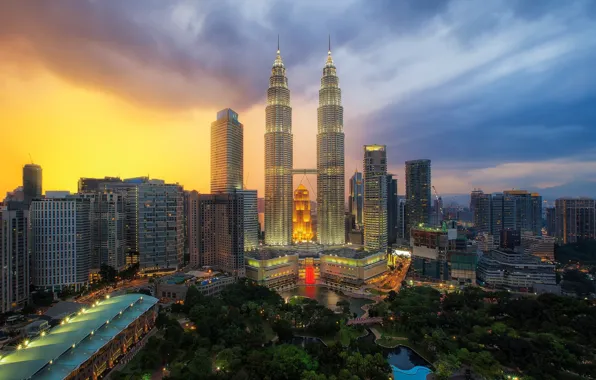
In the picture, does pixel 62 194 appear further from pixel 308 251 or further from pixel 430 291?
pixel 430 291

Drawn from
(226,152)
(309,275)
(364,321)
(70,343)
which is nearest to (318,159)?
(226,152)

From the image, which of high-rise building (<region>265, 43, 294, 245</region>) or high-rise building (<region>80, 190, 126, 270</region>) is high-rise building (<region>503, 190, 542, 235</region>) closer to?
A: high-rise building (<region>265, 43, 294, 245</region>)

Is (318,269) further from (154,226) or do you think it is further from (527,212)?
(527,212)

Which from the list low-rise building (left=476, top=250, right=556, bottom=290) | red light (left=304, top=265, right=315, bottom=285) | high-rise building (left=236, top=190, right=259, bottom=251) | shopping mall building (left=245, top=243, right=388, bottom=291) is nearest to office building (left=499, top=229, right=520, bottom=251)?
low-rise building (left=476, top=250, right=556, bottom=290)

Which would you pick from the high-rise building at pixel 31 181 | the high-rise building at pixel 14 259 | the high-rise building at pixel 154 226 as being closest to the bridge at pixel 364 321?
the high-rise building at pixel 154 226

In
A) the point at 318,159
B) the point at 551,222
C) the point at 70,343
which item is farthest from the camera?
the point at 551,222

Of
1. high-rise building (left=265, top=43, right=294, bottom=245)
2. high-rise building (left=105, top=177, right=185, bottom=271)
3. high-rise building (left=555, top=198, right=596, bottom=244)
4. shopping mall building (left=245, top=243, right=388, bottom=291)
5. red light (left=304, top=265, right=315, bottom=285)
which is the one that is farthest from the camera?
high-rise building (left=265, top=43, right=294, bottom=245)
